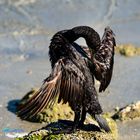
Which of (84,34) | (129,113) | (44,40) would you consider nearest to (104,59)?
(84,34)

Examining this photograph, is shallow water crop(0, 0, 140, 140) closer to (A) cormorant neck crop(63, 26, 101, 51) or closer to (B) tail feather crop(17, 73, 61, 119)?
(A) cormorant neck crop(63, 26, 101, 51)

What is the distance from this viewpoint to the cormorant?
8.36m

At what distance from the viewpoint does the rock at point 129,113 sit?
12.0 m

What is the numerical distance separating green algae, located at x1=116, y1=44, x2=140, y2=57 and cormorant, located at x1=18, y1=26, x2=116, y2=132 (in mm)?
6140

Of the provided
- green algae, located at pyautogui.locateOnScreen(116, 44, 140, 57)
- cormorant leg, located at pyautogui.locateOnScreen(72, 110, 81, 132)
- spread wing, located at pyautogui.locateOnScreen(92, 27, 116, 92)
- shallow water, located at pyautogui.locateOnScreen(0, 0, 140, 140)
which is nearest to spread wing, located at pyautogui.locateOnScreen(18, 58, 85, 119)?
cormorant leg, located at pyautogui.locateOnScreen(72, 110, 81, 132)

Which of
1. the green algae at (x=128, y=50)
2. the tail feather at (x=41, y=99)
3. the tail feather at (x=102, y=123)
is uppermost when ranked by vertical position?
the green algae at (x=128, y=50)

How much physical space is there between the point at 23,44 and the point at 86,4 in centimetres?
378

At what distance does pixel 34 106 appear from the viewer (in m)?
8.23

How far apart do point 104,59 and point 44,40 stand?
805cm

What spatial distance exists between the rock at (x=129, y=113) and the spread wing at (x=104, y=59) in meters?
2.18

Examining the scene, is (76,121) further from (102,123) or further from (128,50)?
(128,50)

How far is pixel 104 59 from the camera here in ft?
31.7

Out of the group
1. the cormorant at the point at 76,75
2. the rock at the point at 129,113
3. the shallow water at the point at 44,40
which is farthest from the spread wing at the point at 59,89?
the rock at the point at 129,113

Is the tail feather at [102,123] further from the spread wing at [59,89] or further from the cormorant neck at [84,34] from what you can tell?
the cormorant neck at [84,34]
